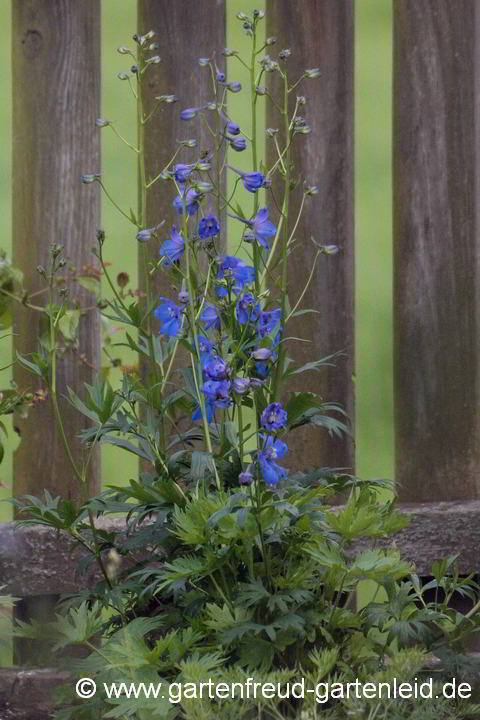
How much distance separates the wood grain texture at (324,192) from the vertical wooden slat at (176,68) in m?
0.14

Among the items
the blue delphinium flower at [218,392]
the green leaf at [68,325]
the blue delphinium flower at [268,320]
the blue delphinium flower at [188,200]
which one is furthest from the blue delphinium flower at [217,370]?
the green leaf at [68,325]

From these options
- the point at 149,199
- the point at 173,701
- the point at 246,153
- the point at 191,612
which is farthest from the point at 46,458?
the point at 246,153

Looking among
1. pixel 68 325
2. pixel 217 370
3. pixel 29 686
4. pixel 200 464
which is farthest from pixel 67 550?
pixel 217 370

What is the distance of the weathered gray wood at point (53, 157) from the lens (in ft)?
7.13

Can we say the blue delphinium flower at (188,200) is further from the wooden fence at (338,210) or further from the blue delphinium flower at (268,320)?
the wooden fence at (338,210)

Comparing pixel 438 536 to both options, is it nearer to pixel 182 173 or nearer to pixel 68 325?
pixel 68 325

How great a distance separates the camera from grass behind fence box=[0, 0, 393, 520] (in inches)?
182

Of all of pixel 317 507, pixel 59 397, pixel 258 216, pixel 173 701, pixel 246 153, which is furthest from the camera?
pixel 246 153

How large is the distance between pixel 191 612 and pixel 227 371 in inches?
14.4

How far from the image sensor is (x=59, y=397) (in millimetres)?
2207

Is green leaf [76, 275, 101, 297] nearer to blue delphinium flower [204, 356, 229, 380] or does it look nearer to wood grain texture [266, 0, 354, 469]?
wood grain texture [266, 0, 354, 469]

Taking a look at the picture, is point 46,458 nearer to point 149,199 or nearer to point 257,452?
point 149,199

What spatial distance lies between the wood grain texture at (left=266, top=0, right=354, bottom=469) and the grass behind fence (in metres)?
1.89

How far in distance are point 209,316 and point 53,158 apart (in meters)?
0.71
